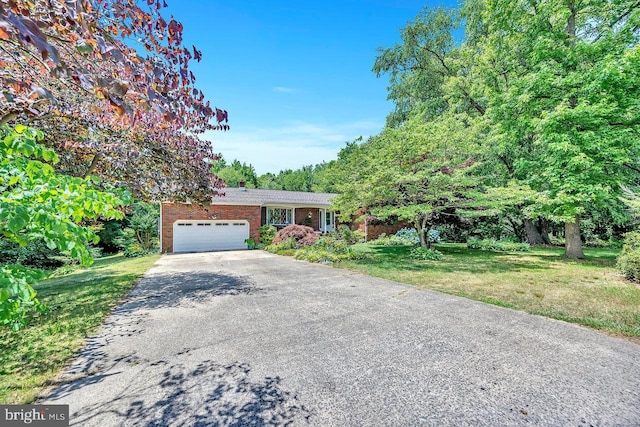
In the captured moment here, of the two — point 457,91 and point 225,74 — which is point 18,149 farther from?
point 457,91

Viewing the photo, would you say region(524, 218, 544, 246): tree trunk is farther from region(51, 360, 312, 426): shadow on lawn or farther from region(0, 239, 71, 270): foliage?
region(0, 239, 71, 270): foliage

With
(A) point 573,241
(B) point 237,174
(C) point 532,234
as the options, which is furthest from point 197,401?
(B) point 237,174

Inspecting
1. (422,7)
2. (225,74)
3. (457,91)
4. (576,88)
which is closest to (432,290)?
(225,74)

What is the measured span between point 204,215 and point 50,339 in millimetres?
13725

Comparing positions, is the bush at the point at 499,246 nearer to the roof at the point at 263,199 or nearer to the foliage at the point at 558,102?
the foliage at the point at 558,102

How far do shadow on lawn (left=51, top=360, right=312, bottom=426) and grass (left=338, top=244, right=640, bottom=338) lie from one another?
495cm

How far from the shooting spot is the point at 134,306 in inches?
232

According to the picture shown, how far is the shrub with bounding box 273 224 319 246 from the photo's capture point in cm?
1570

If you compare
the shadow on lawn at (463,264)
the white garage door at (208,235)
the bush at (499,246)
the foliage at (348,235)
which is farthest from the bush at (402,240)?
the white garage door at (208,235)

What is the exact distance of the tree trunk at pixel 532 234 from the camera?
18109 mm

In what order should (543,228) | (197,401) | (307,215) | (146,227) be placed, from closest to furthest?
(197,401) < (146,227) < (543,228) < (307,215)

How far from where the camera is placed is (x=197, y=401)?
8.95 ft

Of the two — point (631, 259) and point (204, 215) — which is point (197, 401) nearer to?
point (631, 259)

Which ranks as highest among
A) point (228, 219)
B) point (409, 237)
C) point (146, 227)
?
point (228, 219)
